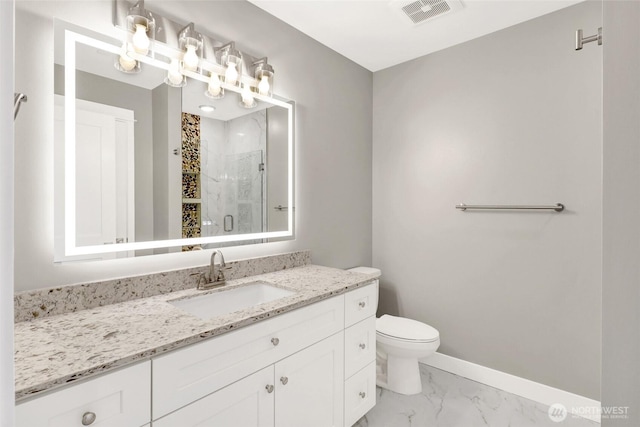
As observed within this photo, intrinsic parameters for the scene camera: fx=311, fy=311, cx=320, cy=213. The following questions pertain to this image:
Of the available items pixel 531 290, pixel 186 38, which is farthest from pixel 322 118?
pixel 531 290

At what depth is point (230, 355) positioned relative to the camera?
1.05 metres

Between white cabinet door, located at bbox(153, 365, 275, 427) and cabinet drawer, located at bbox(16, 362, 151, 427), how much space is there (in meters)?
0.09

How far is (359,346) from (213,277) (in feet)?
2.77

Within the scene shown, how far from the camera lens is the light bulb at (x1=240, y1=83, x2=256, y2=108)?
1791 millimetres

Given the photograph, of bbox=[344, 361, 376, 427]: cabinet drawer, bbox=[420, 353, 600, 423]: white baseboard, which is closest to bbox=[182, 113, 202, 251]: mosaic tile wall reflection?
bbox=[344, 361, 376, 427]: cabinet drawer

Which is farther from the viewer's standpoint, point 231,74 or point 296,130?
point 296,130

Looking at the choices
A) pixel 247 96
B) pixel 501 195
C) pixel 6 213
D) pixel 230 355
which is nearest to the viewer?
pixel 6 213

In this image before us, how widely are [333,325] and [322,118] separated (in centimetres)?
148

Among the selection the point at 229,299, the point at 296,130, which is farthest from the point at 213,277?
the point at 296,130

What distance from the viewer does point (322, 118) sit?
7.51ft

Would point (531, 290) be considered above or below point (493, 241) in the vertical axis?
below

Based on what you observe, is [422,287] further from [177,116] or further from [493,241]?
[177,116]

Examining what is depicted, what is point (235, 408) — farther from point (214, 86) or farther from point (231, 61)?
point (231, 61)

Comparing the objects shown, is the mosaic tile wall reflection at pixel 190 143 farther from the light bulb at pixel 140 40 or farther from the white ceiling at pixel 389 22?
the white ceiling at pixel 389 22
